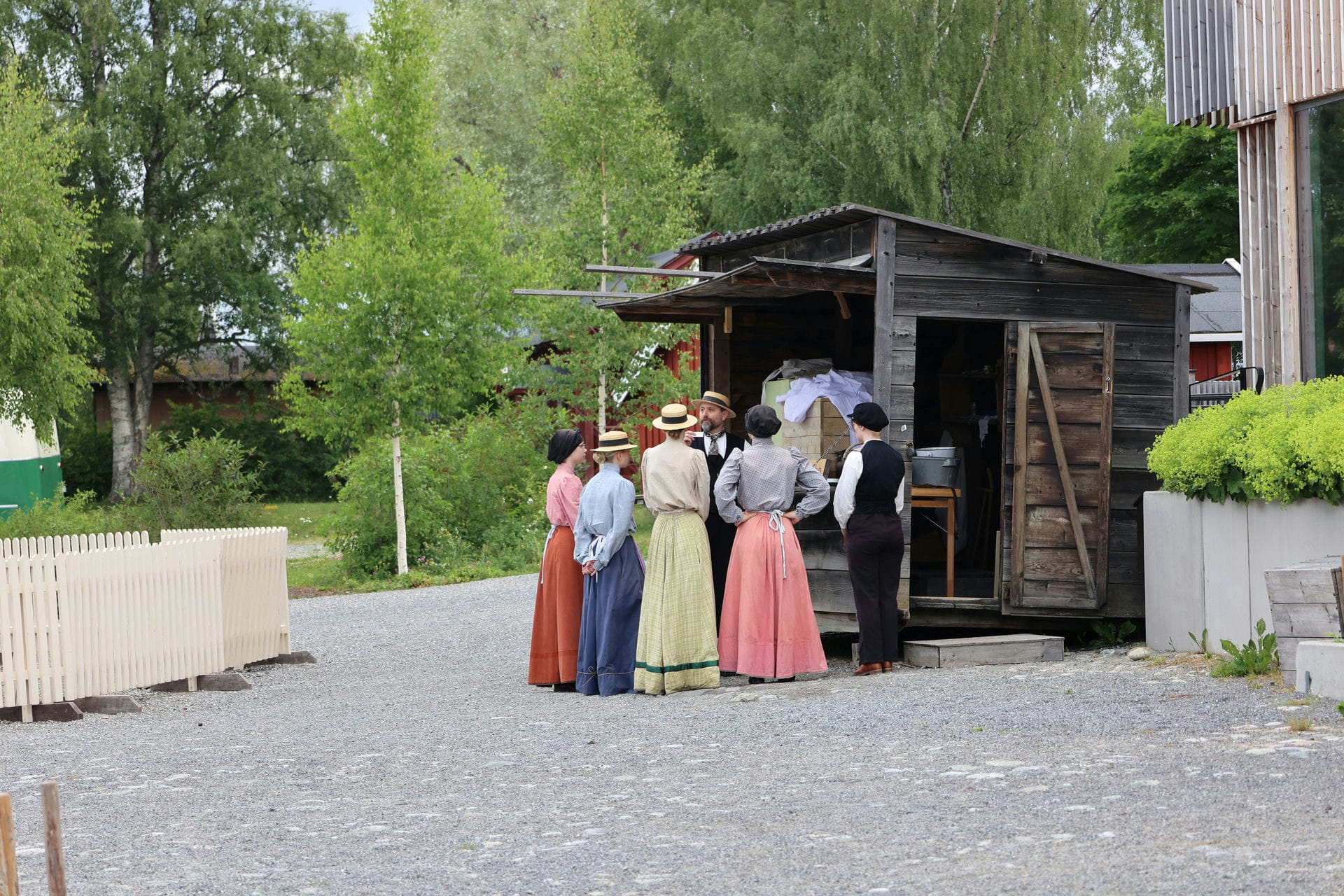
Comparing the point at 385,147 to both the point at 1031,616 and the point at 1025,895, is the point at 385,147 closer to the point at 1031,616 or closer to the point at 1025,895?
the point at 1031,616

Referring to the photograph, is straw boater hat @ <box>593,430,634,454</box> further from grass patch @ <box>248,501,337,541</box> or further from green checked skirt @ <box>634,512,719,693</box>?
grass patch @ <box>248,501,337,541</box>

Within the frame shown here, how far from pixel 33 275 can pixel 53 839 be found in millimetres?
21020

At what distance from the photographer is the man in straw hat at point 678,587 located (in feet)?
31.6

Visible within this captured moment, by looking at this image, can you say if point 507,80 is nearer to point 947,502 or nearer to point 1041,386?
point 947,502

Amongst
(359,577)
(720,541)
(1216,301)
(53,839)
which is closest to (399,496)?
(359,577)

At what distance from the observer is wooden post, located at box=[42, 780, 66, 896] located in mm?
3574

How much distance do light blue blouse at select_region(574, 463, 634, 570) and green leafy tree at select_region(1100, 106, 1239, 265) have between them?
29.1m

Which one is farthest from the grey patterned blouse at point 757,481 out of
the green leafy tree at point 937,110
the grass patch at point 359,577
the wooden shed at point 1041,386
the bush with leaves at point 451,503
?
the green leafy tree at point 937,110

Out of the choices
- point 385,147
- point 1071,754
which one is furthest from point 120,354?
point 1071,754

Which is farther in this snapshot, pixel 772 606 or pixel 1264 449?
pixel 772 606

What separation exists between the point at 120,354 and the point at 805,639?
28591 millimetres

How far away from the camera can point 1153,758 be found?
21.4 feet

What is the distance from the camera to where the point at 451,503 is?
21562mm

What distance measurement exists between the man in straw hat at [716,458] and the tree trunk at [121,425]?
27561 mm
